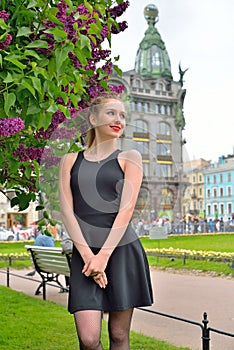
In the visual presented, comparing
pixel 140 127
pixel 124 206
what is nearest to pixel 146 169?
pixel 140 127

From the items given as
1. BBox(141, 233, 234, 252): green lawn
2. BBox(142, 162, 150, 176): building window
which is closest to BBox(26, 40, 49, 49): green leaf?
BBox(142, 162, 150, 176): building window

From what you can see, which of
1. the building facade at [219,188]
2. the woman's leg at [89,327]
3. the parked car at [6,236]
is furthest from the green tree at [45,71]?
the building facade at [219,188]

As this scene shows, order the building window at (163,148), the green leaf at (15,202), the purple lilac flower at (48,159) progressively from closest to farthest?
the building window at (163,148) < the purple lilac flower at (48,159) < the green leaf at (15,202)

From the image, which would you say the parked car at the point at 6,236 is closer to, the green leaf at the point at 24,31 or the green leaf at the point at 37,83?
the green leaf at the point at 24,31

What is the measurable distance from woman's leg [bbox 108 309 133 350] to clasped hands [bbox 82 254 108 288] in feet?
0.65

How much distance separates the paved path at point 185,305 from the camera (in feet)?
18.9

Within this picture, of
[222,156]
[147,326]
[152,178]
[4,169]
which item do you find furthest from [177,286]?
[222,156]

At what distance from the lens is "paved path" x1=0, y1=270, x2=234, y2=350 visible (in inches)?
226

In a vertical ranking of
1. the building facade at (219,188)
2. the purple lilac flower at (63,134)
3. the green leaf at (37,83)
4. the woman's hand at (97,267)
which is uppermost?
the building facade at (219,188)

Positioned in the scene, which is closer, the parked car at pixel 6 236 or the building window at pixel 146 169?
the building window at pixel 146 169

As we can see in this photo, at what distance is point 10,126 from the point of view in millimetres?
3193

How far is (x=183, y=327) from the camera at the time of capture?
20.4ft

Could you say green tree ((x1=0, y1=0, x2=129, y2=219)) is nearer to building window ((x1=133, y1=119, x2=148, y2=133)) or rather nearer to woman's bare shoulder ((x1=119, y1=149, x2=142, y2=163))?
building window ((x1=133, y1=119, x2=148, y2=133))

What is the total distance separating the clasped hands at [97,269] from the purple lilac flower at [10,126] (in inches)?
35.4
